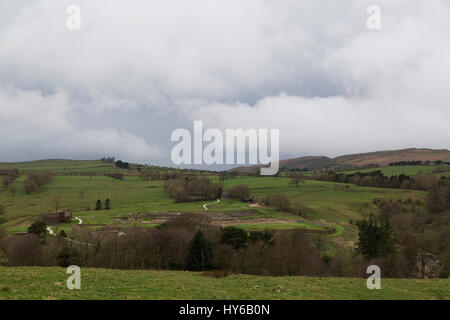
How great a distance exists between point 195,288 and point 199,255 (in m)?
18.3

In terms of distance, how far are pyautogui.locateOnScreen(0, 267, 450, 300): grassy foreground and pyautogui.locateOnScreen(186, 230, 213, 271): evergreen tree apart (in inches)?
559

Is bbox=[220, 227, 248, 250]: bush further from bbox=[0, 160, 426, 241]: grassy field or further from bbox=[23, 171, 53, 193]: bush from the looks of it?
bbox=[23, 171, 53, 193]: bush

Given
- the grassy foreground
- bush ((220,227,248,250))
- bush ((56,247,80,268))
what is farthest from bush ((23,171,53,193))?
the grassy foreground

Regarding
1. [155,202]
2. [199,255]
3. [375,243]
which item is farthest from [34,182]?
[375,243]

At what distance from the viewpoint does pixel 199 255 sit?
112ft

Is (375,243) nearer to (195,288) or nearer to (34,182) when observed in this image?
(195,288)

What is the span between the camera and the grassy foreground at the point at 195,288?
46.0 feet

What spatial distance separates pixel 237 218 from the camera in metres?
82.4

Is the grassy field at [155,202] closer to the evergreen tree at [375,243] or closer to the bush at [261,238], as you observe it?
the bush at [261,238]

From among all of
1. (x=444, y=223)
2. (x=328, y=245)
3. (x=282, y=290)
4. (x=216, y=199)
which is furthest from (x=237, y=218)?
(x=282, y=290)

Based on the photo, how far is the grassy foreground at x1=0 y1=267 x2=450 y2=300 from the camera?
14.0 meters
